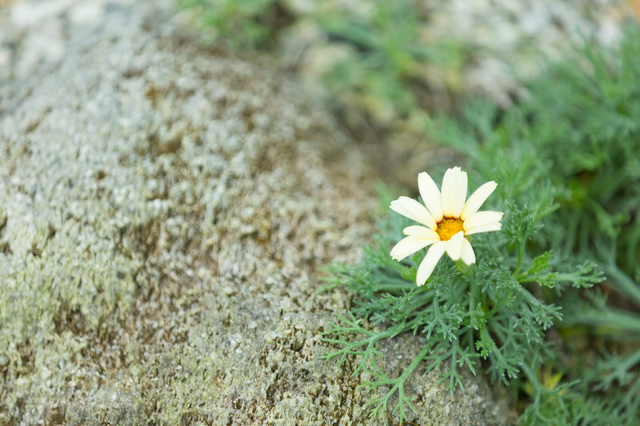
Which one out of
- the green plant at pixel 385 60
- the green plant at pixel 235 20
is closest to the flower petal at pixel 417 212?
the green plant at pixel 385 60

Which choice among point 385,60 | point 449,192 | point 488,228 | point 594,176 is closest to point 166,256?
point 449,192

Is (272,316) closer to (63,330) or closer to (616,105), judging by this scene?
(63,330)

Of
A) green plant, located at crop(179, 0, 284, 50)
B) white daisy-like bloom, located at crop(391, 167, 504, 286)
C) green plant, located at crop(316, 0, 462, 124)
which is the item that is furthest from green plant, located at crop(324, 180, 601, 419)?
green plant, located at crop(179, 0, 284, 50)

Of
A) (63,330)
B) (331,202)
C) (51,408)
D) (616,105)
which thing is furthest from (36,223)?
(616,105)

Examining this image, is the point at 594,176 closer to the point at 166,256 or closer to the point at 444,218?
the point at 444,218

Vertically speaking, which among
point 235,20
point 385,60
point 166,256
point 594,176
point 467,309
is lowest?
point 594,176

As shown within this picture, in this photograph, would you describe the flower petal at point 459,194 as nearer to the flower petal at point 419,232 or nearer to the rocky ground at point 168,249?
the flower petal at point 419,232

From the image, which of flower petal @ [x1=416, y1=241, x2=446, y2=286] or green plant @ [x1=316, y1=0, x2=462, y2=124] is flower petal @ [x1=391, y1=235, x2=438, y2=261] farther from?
green plant @ [x1=316, y1=0, x2=462, y2=124]
